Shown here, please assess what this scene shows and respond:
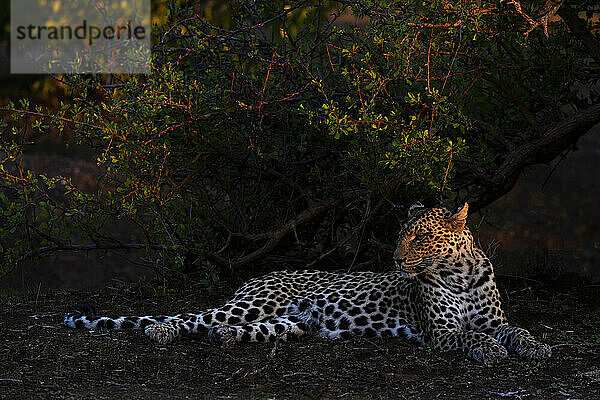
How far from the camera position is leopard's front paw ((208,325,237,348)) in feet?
20.1

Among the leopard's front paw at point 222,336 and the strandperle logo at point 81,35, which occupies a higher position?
the strandperle logo at point 81,35

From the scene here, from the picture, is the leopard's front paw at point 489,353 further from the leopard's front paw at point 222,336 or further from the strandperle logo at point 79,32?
the strandperle logo at point 79,32

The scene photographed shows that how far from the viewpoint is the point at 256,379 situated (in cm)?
543

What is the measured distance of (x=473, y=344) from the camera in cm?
577

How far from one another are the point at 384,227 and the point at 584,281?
2.03 m

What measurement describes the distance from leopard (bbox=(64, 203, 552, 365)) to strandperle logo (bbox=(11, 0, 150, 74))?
82.6 inches

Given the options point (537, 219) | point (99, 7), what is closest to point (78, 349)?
point (99, 7)

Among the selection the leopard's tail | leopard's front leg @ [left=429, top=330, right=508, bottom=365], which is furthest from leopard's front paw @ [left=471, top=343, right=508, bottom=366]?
the leopard's tail

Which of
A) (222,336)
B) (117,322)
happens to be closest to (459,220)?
(222,336)

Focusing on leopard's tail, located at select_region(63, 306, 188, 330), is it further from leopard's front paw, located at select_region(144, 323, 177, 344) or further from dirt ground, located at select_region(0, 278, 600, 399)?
leopard's front paw, located at select_region(144, 323, 177, 344)

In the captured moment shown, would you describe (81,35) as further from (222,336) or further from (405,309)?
(405,309)

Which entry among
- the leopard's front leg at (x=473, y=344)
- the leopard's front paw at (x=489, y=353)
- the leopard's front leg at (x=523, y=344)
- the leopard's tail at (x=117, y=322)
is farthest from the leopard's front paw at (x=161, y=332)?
the leopard's front leg at (x=523, y=344)

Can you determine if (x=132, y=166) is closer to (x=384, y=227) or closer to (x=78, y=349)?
(x=78, y=349)

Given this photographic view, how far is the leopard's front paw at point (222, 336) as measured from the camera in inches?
241
